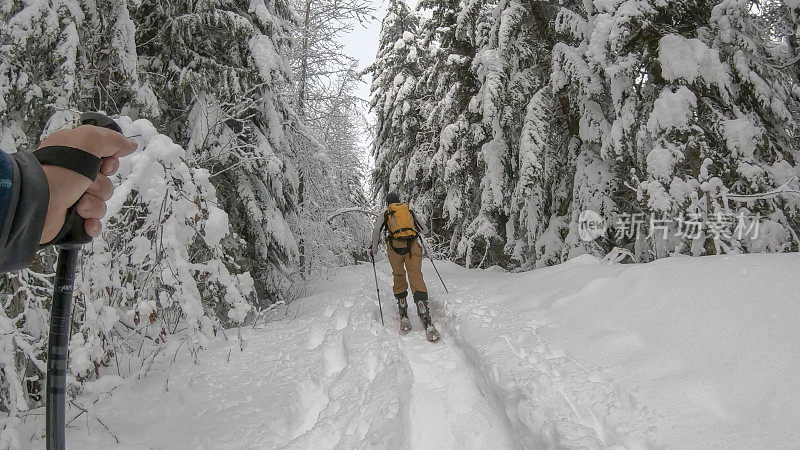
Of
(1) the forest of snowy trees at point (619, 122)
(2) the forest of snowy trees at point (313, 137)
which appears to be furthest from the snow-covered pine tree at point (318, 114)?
(1) the forest of snowy trees at point (619, 122)

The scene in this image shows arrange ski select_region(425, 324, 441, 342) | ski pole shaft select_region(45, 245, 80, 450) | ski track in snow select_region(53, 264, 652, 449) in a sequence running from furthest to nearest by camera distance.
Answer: ski select_region(425, 324, 441, 342) < ski track in snow select_region(53, 264, 652, 449) < ski pole shaft select_region(45, 245, 80, 450)

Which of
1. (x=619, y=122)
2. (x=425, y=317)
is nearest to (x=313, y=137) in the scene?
(x=425, y=317)

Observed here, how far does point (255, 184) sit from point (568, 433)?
260 inches

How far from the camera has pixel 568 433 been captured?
283 centimetres

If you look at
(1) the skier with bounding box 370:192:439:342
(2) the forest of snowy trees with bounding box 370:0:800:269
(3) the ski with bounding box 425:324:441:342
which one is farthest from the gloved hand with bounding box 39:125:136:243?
(2) the forest of snowy trees with bounding box 370:0:800:269

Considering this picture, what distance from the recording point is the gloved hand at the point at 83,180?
4.18 ft

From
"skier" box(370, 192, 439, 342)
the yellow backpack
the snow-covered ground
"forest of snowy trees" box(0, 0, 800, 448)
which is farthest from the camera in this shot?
the yellow backpack

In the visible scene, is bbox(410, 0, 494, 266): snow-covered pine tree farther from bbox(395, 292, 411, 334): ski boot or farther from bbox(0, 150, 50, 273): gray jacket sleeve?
bbox(0, 150, 50, 273): gray jacket sleeve

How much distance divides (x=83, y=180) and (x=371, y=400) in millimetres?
2874

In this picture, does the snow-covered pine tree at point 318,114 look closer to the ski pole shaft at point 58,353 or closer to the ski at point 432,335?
the ski at point 432,335

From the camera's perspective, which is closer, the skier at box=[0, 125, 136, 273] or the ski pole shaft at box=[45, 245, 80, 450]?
the skier at box=[0, 125, 136, 273]

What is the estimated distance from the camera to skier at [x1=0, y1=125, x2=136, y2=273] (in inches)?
41.1

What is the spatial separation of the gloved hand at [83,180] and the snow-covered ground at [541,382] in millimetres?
1979

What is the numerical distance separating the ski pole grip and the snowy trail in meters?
2.66
